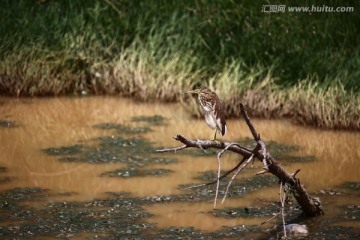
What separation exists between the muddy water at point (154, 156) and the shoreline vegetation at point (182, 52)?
22 centimetres

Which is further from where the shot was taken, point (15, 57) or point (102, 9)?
point (102, 9)

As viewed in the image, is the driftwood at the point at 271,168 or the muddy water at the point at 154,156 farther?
the muddy water at the point at 154,156

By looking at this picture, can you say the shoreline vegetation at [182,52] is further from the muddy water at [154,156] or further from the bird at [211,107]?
the bird at [211,107]

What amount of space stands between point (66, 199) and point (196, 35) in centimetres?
386

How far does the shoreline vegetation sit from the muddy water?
0.22 metres

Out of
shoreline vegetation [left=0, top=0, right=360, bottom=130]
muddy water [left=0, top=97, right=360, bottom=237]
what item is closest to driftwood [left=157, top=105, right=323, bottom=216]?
muddy water [left=0, top=97, right=360, bottom=237]

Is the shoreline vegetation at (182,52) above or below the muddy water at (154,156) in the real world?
above

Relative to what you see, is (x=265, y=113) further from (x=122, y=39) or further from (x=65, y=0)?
(x=65, y=0)

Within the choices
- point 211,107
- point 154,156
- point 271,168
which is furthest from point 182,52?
point 271,168

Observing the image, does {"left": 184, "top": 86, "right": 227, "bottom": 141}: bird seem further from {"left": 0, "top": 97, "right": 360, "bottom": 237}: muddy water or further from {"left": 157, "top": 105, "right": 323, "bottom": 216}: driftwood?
{"left": 0, "top": 97, "right": 360, "bottom": 237}: muddy water

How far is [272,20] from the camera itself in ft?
33.4

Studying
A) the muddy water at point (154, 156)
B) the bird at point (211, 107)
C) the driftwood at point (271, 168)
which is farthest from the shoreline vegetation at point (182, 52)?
the bird at point (211, 107)

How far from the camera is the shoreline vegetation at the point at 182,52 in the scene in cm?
937

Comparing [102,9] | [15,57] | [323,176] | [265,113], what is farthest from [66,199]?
[102,9]
